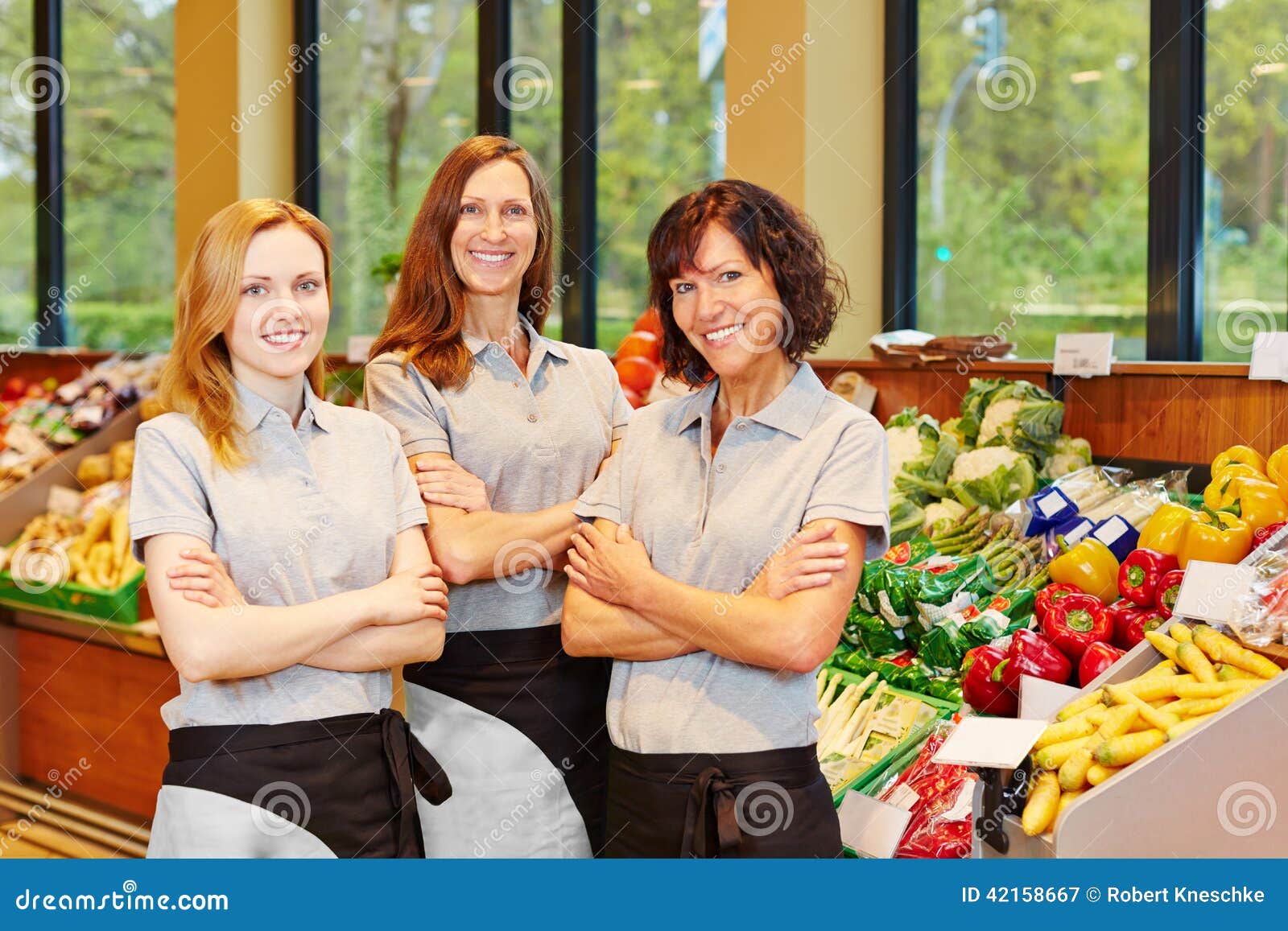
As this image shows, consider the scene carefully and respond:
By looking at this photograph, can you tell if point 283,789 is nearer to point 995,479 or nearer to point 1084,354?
point 995,479

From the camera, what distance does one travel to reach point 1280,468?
8.14ft

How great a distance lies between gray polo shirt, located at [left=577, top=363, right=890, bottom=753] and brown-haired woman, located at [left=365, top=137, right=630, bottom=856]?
29 cm

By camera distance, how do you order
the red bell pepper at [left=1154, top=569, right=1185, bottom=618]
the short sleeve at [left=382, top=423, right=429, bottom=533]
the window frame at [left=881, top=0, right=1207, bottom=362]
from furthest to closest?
the window frame at [left=881, top=0, right=1207, bottom=362] < the red bell pepper at [left=1154, top=569, right=1185, bottom=618] < the short sleeve at [left=382, top=423, right=429, bottom=533]

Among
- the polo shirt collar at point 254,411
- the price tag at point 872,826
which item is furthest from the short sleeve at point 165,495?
the price tag at point 872,826

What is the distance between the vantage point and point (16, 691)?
434 cm

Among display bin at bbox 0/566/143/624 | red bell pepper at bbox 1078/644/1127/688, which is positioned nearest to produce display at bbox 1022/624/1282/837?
Answer: red bell pepper at bbox 1078/644/1127/688

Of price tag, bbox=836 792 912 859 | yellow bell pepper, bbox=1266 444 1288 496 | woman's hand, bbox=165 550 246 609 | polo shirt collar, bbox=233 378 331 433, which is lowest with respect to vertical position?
price tag, bbox=836 792 912 859

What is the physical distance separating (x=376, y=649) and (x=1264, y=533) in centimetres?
172

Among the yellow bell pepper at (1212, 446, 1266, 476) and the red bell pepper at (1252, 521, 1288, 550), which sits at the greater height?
the yellow bell pepper at (1212, 446, 1266, 476)

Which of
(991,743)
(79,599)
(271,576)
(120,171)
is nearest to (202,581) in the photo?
(271,576)

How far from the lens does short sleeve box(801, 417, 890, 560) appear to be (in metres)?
1.63

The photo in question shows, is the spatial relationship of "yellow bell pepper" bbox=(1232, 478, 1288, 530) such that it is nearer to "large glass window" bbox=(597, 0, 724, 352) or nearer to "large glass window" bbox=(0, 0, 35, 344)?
"large glass window" bbox=(597, 0, 724, 352)

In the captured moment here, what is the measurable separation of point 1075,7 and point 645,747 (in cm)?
313

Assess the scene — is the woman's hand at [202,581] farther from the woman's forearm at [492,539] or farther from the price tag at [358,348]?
the price tag at [358,348]
